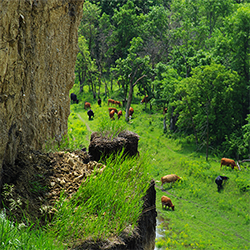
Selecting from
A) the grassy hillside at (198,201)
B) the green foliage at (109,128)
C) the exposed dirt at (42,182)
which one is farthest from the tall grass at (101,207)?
the grassy hillside at (198,201)

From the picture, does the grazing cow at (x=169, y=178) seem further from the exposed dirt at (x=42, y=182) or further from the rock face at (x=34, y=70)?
the exposed dirt at (x=42, y=182)

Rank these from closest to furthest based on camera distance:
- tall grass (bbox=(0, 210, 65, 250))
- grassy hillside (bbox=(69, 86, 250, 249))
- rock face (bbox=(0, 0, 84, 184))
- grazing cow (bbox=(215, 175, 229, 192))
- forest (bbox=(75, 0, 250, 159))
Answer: tall grass (bbox=(0, 210, 65, 250)), rock face (bbox=(0, 0, 84, 184)), grassy hillside (bbox=(69, 86, 250, 249)), grazing cow (bbox=(215, 175, 229, 192)), forest (bbox=(75, 0, 250, 159))

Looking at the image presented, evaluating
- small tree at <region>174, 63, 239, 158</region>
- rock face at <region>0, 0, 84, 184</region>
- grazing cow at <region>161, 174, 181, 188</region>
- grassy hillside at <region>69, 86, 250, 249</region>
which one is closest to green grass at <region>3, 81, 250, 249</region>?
grassy hillside at <region>69, 86, 250, 249</region>

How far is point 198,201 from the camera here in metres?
17.5

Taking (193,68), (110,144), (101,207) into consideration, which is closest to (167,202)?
(110,144)

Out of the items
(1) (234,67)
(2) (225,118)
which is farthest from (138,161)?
(1) (234,67)

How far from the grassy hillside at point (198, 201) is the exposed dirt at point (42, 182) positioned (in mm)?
2325

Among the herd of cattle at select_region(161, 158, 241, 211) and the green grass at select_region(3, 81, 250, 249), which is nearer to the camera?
the green grass at select_region(3, 81, 250, 249)

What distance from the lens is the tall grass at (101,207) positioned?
4.81 m

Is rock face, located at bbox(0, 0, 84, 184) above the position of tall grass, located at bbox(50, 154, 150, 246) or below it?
above

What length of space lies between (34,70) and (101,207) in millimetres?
3475

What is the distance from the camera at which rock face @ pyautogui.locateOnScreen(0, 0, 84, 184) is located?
5754 millimetres

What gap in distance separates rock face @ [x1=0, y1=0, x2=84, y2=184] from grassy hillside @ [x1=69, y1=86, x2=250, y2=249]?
155 centimetres

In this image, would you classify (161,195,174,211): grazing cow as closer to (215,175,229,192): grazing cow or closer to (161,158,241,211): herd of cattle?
(161,158,241,211): herd of cattle
